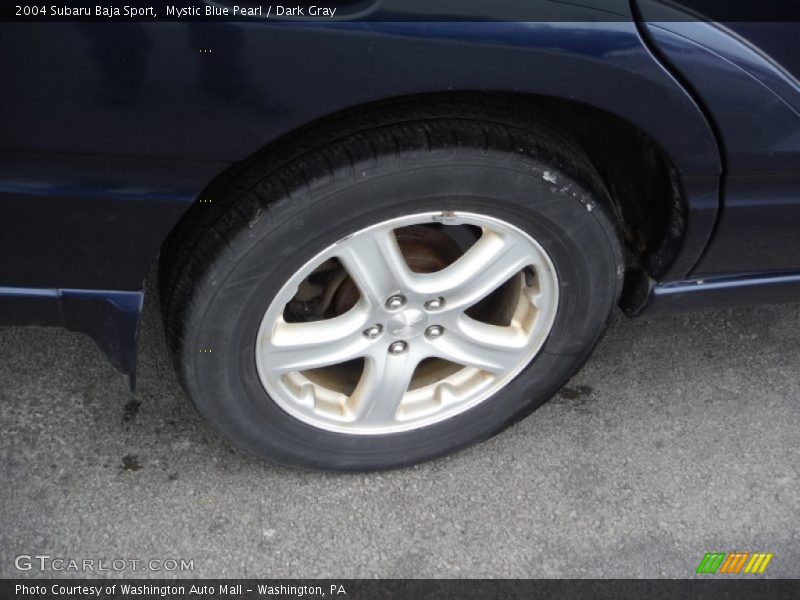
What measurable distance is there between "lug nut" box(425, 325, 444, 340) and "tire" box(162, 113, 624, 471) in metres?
0.03

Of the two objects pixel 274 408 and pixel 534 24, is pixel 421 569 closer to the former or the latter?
pixel 274 408

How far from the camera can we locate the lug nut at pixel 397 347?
6.39ft

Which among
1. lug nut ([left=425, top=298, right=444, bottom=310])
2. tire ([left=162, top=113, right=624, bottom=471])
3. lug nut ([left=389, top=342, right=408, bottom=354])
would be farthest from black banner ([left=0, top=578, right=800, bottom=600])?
lug nut ([left=425, top=298, right=444, bottom=310])

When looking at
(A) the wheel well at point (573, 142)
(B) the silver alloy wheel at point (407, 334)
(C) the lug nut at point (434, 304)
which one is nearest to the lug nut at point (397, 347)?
(B) the silver alloy wheel at point (407, 334)

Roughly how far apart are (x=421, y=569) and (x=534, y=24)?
1.19 m

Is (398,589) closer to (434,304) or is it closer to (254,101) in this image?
(434,304)

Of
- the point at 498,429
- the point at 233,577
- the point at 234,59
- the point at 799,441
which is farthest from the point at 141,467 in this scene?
the point at 799,441

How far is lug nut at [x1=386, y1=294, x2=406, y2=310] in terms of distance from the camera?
184 cm

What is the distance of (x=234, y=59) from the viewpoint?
1387 millimetres

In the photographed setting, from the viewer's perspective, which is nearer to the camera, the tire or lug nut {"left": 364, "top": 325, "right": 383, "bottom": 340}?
the tire

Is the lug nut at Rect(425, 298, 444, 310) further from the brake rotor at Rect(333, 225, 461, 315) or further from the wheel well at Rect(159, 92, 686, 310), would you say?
the wheel well at Rect(159, 92, 686, 310)

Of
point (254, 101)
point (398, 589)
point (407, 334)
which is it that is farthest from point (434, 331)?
point (254, 101)

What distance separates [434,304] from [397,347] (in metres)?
0.14

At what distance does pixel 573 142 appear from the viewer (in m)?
1.80
